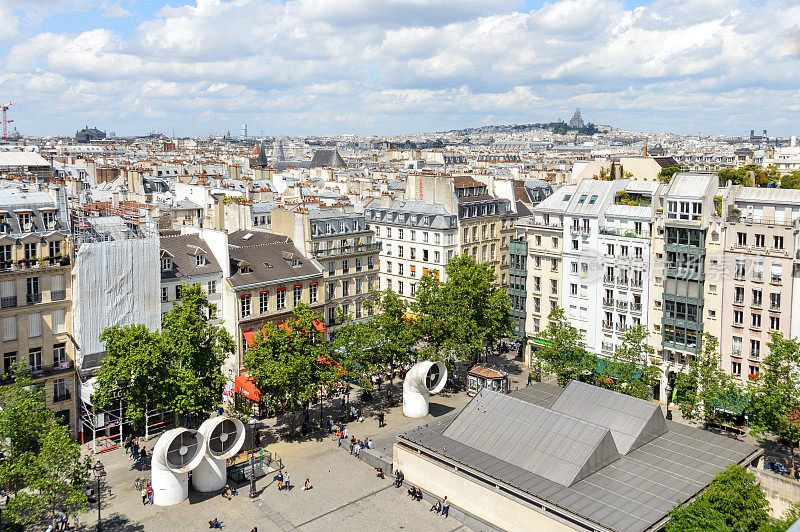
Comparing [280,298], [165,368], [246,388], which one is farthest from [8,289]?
[280,298]

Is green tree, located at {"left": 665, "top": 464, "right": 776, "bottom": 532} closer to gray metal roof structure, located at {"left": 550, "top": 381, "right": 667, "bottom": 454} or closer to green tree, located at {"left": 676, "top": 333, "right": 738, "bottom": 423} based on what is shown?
gray metal roof structure, located at {"left": 550, "top": 381, "right": 667, "bottom": 454}

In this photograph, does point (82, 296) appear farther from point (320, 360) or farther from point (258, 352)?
point (320, 360)

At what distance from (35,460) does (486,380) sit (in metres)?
40.1

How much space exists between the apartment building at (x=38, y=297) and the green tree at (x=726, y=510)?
43.7 meters

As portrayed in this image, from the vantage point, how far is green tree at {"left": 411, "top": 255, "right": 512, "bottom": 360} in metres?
69.8

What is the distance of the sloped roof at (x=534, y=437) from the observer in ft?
152

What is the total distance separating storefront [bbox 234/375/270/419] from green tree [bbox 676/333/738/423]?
34187 millimetres

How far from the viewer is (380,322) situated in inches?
2606

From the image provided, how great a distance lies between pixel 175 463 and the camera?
156 ft

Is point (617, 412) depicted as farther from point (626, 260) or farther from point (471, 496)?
point (626, 260)

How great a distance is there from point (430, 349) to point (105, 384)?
1188 inches

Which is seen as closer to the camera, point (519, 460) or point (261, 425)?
point (519, 460)

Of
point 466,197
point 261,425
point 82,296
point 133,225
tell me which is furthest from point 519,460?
point 466,197

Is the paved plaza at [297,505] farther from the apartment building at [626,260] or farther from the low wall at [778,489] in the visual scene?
the apartment building at [626,260]
